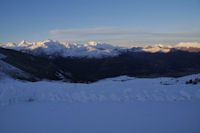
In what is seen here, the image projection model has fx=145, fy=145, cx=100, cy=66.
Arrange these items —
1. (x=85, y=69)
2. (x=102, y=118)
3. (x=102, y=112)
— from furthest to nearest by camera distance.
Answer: (x=85, y=69)
(x=102, y=112)
(x=102, y=118)

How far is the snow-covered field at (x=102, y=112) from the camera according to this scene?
385cm

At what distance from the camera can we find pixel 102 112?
476 cm

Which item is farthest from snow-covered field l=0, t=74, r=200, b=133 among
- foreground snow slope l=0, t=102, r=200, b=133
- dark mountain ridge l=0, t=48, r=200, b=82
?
dark mountain ridge l=0, t=48, r=200, b=82

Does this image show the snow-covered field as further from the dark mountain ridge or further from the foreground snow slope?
the dark mountain ridge

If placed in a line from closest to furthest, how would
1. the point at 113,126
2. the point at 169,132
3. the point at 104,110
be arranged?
1. the point at 169,132
2. the point at 113,126
3. the point at 104,110

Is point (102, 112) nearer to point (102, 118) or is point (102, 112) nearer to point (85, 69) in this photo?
point (102, 118)

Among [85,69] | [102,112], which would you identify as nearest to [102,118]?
[102,112]

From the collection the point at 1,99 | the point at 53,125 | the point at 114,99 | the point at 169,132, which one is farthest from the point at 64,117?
the point at 1,99

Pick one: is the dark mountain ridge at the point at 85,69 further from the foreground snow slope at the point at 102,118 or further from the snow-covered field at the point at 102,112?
the foreground snow slope at the point at 102,118

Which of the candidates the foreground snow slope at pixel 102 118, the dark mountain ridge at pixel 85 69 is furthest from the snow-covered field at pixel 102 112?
the dark mountain ridge at pixel 85 69

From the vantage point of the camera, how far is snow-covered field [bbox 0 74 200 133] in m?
3.85

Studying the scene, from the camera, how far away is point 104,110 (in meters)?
4.93

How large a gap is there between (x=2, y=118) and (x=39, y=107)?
1.17 metres

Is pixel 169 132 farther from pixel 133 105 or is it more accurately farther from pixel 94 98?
pixel 94 98
